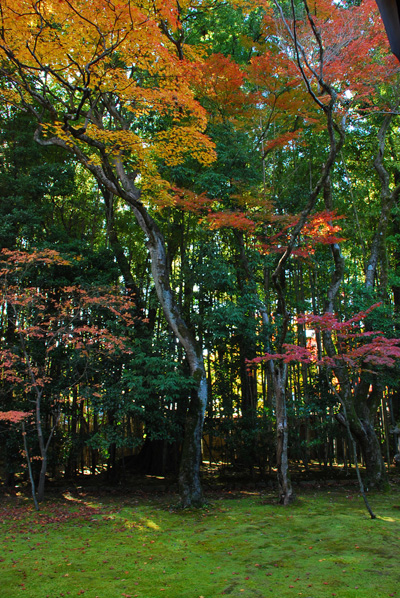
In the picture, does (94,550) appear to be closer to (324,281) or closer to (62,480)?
(62,480)

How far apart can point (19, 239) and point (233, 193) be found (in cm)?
409

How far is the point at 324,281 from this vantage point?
8961 millimetres

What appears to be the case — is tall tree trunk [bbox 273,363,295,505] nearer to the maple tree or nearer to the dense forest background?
the dense forest background

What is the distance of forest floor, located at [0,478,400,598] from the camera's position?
2945 mm

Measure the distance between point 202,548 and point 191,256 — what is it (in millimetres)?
4841

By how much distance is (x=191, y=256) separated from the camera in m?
7.70

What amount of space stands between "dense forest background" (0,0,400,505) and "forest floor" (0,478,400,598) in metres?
0.78

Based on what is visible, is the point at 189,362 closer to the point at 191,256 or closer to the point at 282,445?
the point at 282,445

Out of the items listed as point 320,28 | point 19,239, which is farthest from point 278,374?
point 19,239

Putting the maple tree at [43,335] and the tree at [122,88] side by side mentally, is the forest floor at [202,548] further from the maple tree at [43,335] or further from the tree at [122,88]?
the maple tree at [43,335]

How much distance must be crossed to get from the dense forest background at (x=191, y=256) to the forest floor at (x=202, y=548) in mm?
779

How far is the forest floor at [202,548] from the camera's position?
295 centimetres

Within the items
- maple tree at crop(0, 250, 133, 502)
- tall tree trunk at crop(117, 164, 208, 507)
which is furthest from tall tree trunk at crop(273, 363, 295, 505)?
maple tree at crop(0, 250, 133, 502)

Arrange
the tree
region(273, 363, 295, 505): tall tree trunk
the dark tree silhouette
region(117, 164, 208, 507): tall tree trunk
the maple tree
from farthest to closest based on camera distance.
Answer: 1. the maple tree
2. region(117, 164, 208, 507): tall tree trunk
3. region(273, 363, 295, 505): tall tree trunk
4. the tree
5. the dark tree silhouette
